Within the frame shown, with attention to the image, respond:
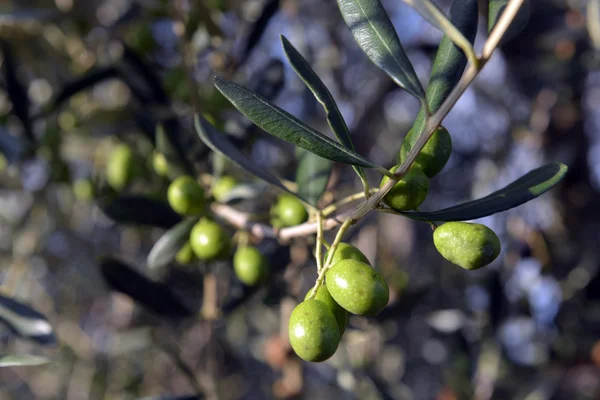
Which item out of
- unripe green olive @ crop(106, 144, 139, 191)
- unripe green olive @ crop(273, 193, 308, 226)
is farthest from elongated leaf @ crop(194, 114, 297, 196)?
unripe green olive @ crop(106, 144, 139, 191)

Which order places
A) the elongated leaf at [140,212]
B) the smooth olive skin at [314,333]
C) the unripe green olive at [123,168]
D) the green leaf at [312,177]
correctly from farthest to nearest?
the unripe green olive at [123,168] < the elongated leaf at [140,212] < the green leaf at [312,177] < the smooth olive skin at [314,333]

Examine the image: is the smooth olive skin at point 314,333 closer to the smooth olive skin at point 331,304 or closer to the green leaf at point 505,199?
the smooth olive skin at point 331,304

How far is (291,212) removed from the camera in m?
1.52

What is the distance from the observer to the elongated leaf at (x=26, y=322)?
1516 mm

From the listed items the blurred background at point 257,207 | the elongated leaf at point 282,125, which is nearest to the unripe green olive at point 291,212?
the blurred background at point 257,207

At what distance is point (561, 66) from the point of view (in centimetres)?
298

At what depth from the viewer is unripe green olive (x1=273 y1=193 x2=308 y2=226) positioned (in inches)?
59.4

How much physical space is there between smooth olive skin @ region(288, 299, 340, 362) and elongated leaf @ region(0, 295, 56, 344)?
879 mm

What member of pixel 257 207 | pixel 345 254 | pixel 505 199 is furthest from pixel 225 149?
pixel 257 207

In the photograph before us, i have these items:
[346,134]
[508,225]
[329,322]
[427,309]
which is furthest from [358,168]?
[508,225]

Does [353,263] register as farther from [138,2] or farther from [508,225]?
[508,225]

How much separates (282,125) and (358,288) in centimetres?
32

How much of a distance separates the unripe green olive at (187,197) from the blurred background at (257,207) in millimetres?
135

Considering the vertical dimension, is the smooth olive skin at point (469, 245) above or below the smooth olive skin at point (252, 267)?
above
